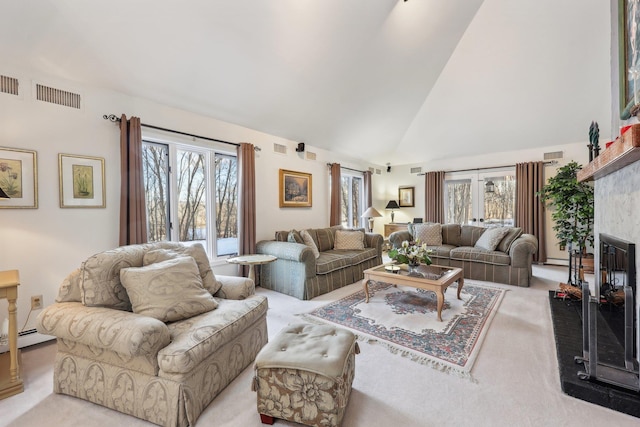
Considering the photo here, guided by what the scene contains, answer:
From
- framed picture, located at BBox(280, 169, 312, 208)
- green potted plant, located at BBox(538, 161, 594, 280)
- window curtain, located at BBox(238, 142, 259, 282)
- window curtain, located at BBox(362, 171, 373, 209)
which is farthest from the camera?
window curtain, located at BBox(362, 171, 373, 209)

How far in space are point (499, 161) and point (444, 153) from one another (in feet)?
3.73

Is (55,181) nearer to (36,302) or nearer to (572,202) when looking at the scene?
(36,302)

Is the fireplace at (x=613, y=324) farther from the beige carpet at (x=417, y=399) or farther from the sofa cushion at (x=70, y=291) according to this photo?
the sofa cushion at (x=70, y=291)

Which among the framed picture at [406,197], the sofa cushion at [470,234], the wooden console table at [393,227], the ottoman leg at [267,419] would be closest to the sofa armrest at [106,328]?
the ottoman leg at [267,419]

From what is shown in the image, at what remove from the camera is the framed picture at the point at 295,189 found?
479cm

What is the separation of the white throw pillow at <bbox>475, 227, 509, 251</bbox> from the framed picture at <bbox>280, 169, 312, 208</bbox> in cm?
311

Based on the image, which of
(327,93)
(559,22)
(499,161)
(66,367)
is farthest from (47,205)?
(499,161)

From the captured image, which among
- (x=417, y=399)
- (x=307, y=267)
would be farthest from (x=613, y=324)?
(x=307, y=267)

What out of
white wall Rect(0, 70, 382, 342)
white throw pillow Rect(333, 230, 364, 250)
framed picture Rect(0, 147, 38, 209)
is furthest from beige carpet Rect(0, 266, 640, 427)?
white throw pillow Rect(333, 230, 364, 250)

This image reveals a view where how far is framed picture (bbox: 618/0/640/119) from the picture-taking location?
1805 mm

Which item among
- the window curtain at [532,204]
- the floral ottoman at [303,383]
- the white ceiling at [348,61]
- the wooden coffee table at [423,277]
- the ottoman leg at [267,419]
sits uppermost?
the white ceiling at [348,61]

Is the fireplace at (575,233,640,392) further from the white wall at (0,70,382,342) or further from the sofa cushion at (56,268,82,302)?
the white wall at (0,70,382,342)

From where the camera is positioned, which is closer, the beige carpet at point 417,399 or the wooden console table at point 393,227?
the beige carpet at point 417,399

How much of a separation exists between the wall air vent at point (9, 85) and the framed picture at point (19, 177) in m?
0.48
